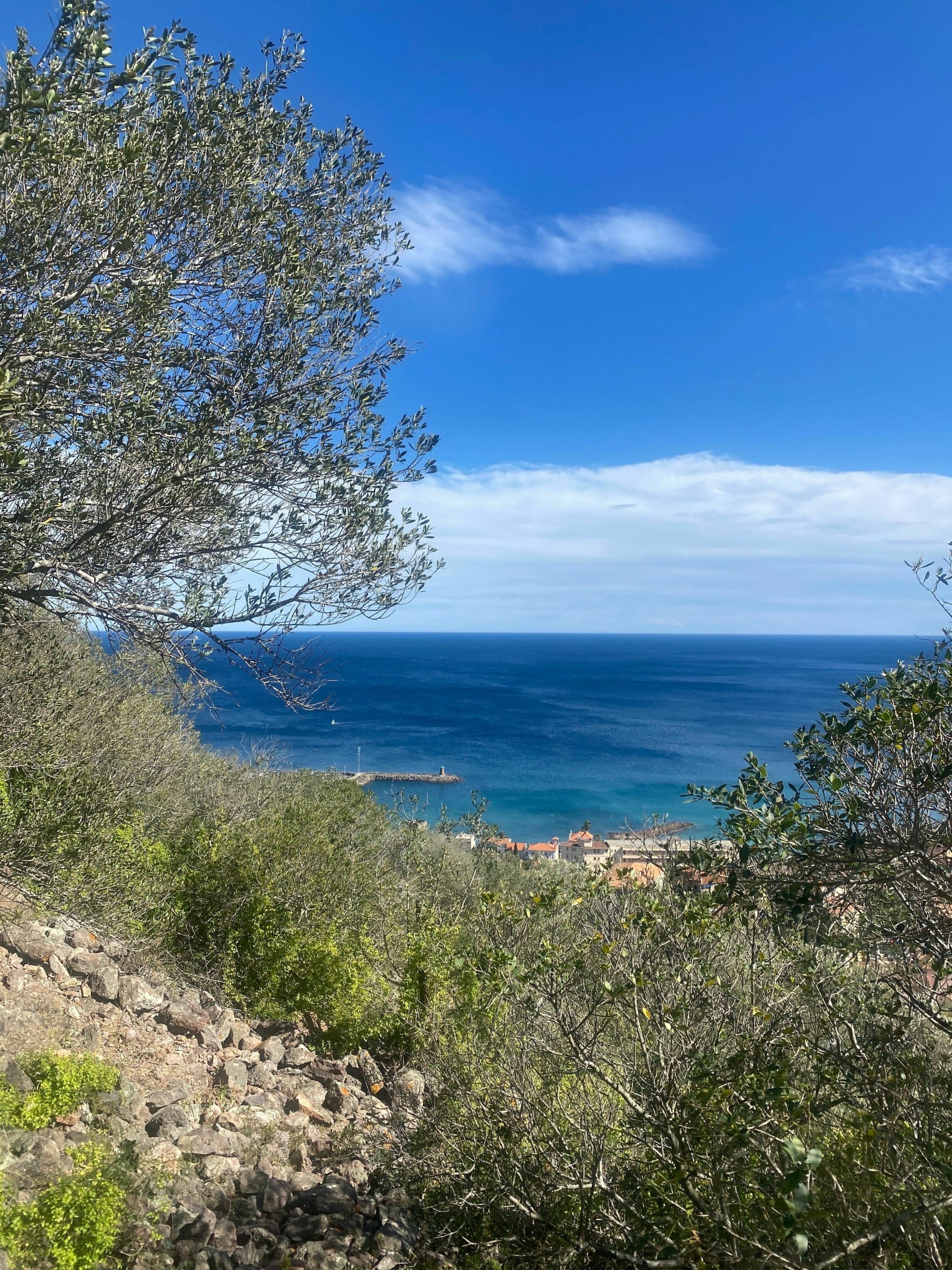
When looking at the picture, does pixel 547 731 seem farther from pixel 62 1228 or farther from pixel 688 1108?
pixel 688 1108

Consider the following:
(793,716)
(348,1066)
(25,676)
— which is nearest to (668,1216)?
(348,1066)

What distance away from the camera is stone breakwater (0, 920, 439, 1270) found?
197 inches

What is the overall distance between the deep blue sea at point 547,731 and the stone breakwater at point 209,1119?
14.3 ft

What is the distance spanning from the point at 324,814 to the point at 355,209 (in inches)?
468

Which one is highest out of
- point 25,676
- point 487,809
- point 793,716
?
point 25,676

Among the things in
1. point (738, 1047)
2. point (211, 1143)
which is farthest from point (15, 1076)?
point (738, 1047)

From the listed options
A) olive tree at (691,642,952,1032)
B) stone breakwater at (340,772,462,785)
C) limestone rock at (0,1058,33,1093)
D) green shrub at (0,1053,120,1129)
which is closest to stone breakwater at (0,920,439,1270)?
limestone rock at (0,1058,33,1093)

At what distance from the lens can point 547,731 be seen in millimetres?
78125

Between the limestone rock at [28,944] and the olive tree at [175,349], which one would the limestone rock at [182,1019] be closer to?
the limestone rock at [28,944]

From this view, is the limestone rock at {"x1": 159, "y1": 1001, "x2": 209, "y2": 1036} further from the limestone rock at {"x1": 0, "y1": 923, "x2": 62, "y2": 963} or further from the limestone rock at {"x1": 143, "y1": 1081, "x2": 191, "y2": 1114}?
the limestone rock at {"x1": 0, "y1": 923, "x2": 62, "y2": 963}

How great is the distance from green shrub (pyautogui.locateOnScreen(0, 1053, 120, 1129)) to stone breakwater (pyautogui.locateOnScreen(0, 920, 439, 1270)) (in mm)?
126

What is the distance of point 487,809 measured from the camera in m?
49.0

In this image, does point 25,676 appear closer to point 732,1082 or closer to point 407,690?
point 732,1082

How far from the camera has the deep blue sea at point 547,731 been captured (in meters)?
49.6
